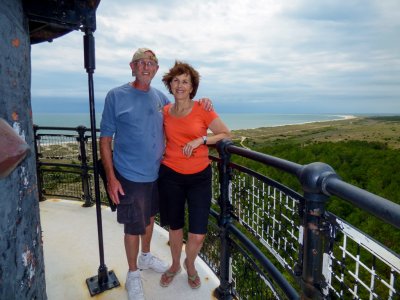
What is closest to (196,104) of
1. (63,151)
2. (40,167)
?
(63,151)

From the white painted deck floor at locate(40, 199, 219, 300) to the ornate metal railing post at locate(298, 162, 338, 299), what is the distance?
1633 millimetres

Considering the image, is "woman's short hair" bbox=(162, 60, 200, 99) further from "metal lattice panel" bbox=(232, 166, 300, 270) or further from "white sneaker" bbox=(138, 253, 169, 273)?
"white sneaker" bbox=(138, 253, 169, 273)

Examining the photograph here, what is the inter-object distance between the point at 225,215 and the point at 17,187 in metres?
1.58

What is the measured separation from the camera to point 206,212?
271 cm

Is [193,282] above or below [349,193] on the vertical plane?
below

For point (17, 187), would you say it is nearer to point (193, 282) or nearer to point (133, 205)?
point (133, 205)

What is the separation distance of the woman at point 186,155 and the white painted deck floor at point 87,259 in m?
0.50

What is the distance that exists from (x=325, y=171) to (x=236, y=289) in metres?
2.14

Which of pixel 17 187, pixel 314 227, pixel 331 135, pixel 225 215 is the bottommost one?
pixel 331 135

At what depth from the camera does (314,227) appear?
1388mm

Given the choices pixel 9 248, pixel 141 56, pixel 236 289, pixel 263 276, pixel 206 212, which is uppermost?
pixel 141 56

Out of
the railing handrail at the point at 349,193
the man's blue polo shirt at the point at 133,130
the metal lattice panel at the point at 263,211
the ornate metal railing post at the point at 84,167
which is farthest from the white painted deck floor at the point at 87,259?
the railing handrail at the point at 349,193

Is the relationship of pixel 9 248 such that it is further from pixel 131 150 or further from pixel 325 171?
pixel 325 171

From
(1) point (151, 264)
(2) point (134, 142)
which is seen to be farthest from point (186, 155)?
(1) point (151, 264)
